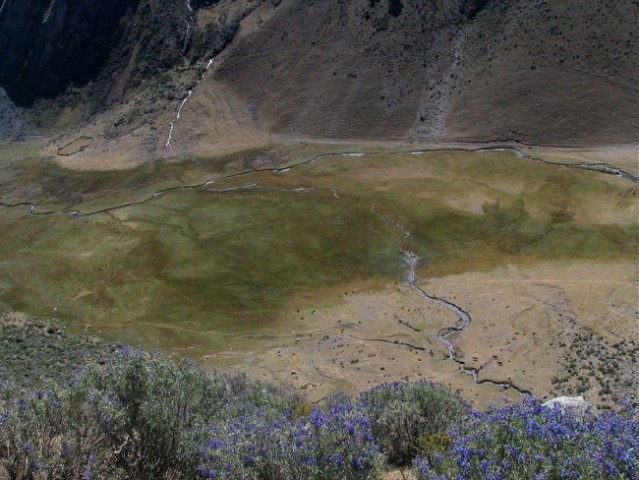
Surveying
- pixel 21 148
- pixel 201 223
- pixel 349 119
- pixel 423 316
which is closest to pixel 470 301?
pixel 423 316

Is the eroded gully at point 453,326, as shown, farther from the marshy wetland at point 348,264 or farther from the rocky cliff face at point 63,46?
the rocky cliff face at point 63,46

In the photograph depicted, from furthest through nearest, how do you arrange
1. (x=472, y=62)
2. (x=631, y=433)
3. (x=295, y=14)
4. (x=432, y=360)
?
(x=295, y=14) < (x=472, y=62) < (x=432, y=360) < (x=631, y=433)

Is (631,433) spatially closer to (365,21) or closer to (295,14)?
(365,21)

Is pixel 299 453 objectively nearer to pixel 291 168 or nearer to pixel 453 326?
pixel 453 326

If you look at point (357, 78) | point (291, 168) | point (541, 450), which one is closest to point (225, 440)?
point (541, 450)

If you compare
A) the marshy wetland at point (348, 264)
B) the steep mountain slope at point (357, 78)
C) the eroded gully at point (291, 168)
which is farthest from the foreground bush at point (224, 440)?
the steep mountain slope at point (357, 78)

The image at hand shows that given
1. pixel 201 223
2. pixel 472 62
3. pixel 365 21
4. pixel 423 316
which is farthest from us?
pixel 365 21

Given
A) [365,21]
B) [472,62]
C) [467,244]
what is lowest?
[467,244]
